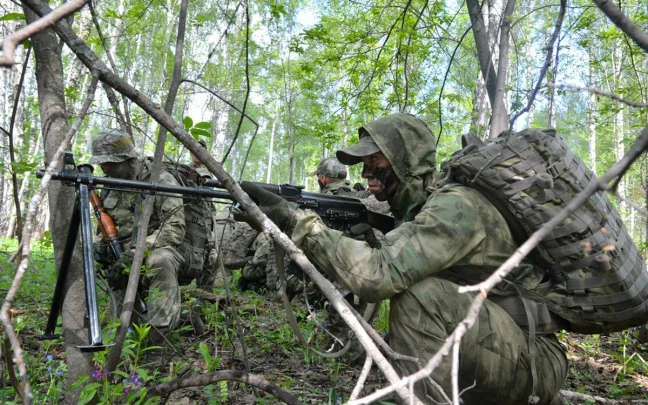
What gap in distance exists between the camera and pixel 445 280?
2.55 m

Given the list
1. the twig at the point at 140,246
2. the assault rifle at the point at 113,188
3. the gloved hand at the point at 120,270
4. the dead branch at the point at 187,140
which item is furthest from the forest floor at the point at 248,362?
the dead branch at the point at 187,140

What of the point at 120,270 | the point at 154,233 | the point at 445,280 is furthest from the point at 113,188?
the point at 154,233

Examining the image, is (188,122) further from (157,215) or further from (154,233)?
(154,233)

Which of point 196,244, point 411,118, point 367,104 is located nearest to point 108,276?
point 196,244

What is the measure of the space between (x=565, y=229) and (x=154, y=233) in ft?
12.9

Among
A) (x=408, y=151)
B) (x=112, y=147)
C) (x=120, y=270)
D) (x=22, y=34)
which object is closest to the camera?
(x=22, y=34)

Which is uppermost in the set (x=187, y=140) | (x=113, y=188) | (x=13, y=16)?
(x=13, y=16)

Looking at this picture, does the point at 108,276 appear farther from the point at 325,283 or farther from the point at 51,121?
the point at 325,283

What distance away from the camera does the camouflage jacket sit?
4730mm

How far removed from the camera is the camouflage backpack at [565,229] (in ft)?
7.54

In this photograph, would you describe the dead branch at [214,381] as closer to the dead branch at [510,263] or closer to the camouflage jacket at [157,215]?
the dead branch at [510,263]

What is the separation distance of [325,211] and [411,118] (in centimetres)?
80

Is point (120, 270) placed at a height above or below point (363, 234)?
below

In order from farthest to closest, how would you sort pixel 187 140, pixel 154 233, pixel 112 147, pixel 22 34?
1. pixel 154 233
2. pixel 112 147
3. pixel 187 140
4. pixel 22 34
